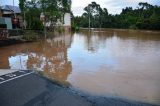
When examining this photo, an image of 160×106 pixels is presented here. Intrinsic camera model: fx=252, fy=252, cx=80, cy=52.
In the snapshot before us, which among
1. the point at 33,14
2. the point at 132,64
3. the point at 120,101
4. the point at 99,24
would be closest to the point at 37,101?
the point at 120,101

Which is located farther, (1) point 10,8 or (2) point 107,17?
(2) point 107,17

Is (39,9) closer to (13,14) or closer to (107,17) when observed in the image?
(13,14)

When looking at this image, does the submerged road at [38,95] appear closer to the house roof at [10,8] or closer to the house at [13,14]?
the house at [13,14]

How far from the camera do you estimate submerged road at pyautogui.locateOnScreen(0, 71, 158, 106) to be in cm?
667

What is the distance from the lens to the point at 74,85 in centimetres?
899

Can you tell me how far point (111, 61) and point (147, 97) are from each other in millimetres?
6146

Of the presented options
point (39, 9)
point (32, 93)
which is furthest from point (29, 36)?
point (32, 93)

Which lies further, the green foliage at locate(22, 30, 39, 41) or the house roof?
the house roof

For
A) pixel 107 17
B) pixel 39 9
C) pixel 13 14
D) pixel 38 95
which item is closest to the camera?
pixel 38 95

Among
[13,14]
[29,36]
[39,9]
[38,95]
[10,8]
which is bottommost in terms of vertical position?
[38,95]

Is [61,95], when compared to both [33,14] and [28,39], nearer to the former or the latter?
[28,39]

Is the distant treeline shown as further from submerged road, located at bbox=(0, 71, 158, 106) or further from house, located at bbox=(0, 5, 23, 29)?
submerged road, located at bbox=(0, 71, 158, 106)

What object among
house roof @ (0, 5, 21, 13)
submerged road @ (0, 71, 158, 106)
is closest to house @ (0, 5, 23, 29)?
house roof @ (0, 5, 21, 13)

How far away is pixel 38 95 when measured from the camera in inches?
282
